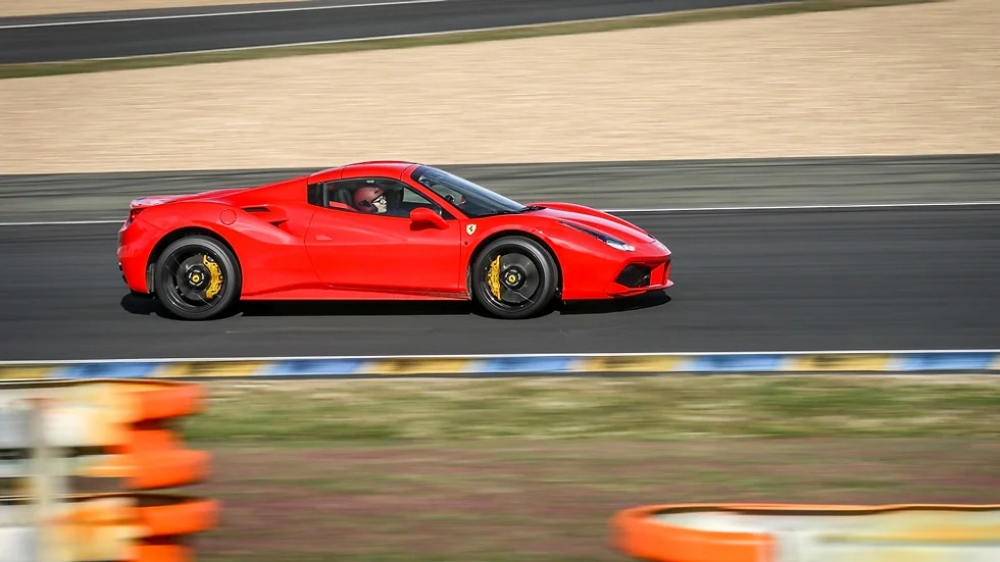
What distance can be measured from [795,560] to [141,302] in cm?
827

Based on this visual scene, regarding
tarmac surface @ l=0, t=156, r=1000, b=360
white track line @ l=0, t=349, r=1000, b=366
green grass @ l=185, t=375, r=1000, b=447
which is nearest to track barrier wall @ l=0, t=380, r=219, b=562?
green grass @ l=185, t=375, r=1000, b=447

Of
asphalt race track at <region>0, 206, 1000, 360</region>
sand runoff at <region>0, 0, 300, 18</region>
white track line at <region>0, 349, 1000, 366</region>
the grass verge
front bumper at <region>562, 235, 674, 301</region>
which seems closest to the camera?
the grass verge

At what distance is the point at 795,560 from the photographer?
11.7 ft

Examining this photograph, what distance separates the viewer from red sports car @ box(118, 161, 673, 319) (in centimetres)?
972

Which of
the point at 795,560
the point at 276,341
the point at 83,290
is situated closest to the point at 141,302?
the point at 83,290

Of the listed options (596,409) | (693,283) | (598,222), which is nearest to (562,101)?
(693,283)

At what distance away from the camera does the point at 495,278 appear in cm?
979

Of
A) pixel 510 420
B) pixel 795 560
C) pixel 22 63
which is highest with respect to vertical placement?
pixel 22 63

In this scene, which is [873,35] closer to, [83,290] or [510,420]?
[83,290]

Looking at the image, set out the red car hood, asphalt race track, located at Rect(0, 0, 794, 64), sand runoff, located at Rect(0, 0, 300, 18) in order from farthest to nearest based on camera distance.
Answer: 1. sand runoff, located at Rect(0, 0, 300, 18)
2. asphalt race track, located at Rect(0, 0, 794, 64)
3. the red car hood

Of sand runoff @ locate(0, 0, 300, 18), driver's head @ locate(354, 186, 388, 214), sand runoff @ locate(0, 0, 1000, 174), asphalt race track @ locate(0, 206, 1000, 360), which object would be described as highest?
sand runoff @ locate(0, 0, 300, 18)

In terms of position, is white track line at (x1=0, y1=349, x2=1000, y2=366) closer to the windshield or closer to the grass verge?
the grass verge

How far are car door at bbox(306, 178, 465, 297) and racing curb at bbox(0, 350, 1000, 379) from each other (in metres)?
1.04

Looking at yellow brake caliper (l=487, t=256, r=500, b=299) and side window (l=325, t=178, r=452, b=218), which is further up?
side window (l=325, t=178, r=452, b=218)
